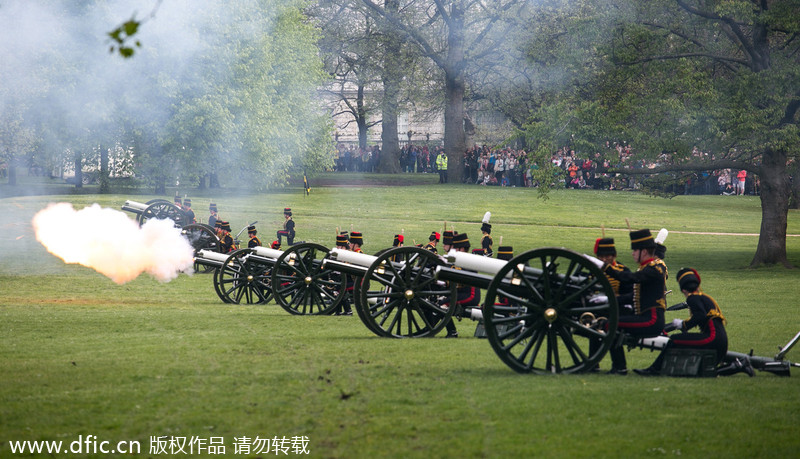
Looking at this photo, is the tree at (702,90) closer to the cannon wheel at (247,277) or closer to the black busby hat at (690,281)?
the cannon wheel at (247,277)

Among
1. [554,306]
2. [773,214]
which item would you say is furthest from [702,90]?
[554,306]

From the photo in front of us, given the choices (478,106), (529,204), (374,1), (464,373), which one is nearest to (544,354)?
(464,373)

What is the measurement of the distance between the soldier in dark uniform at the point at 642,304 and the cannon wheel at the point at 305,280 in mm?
6478

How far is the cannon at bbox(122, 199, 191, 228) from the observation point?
24.8 metres

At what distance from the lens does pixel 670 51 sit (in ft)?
82.9

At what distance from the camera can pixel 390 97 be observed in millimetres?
50312

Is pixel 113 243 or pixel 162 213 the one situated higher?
pixel 162 213

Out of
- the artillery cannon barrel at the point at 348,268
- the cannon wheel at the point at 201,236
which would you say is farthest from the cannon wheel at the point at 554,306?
the cannon wheel at the point at 201,236

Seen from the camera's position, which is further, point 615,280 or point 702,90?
point 702,90

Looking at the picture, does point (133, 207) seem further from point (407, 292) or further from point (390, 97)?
point (390, 97)

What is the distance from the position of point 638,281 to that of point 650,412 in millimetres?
2063

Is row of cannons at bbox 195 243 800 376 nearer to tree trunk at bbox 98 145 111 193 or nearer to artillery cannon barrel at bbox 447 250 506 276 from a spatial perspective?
artillery cannon barrel at bbox 447 250 506 276

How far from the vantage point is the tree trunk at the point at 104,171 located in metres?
26.3

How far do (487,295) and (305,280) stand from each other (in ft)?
22.1
